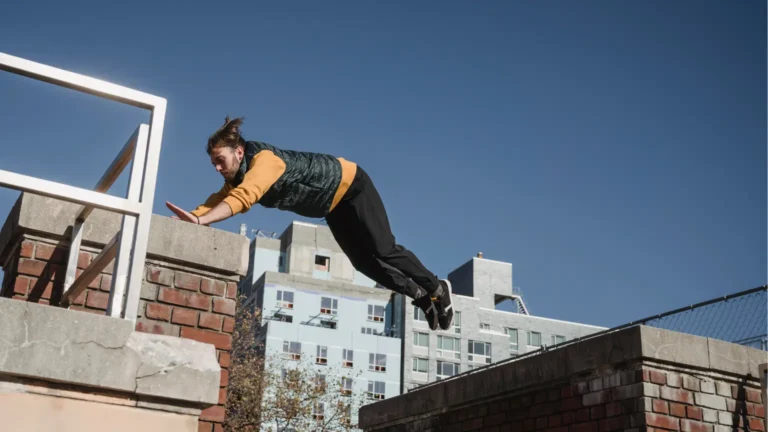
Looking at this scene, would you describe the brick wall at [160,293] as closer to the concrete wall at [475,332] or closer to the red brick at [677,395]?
the red brick at [677,395]

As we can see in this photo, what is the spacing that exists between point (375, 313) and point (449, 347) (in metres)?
5.35

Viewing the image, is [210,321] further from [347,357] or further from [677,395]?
[347,357]

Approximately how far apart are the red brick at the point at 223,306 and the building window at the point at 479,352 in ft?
172

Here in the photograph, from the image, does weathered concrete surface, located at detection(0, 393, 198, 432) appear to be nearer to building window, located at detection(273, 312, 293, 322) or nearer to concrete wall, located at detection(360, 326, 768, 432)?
concrete wall, located at detection(360, 326, 768, 432)

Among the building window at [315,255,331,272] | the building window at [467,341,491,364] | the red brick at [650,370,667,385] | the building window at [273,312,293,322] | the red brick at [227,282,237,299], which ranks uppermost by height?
the building window at [315,255,331,272]

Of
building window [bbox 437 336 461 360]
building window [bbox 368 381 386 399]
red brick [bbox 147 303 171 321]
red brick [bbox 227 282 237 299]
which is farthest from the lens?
building window [bbox 437 336 461 360]

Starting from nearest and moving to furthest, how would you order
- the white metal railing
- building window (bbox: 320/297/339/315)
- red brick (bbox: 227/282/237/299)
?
the white metal railing < red brick (bbox: 227/282/237/299) < building window (bbox: 320/297/339/315)

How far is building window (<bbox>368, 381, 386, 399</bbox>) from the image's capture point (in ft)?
171

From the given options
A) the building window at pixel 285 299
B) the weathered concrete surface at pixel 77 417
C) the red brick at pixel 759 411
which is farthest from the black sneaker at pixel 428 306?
the building window at pixel 285 299

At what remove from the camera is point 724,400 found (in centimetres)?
687

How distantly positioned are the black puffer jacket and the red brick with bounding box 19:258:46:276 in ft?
3.67

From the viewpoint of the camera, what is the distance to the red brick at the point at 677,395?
6.46 metres

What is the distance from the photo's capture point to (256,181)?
4.32 metres

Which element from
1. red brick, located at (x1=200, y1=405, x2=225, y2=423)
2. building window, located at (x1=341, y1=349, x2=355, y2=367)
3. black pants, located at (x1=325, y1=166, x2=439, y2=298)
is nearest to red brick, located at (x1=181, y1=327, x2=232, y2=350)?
red brick, located at (x1=200, y1=405, x2=225, y2=423)
